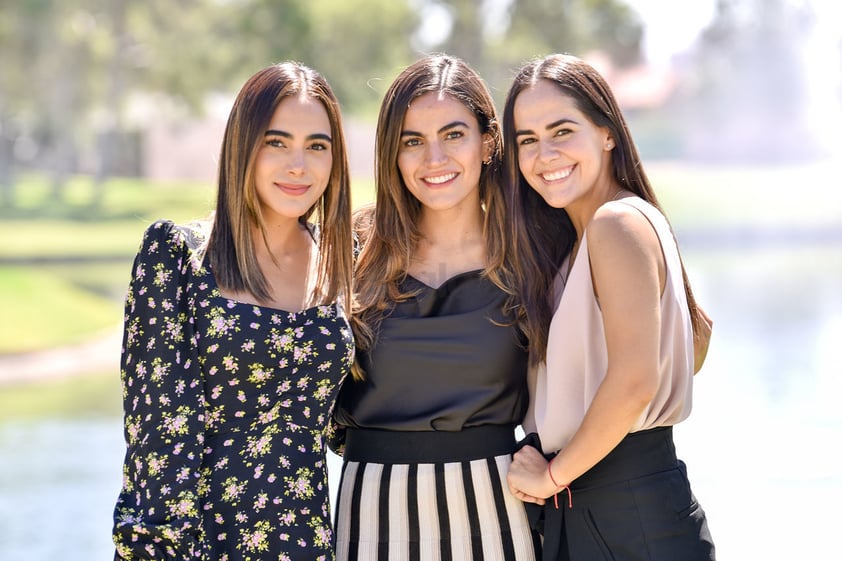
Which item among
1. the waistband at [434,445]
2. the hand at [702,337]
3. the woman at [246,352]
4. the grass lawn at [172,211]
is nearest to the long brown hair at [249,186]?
the woman at [246,352]

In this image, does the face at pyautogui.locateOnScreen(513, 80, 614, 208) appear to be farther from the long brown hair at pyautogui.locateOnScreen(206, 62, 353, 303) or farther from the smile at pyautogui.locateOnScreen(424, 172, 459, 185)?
the long brown hair at pyautogui.locateOnScreen(206, 62, 353, 303)

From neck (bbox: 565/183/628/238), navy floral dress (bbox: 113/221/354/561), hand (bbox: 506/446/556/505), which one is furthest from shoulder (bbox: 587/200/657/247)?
navy floral dress (bbox: 113/221/354/561)

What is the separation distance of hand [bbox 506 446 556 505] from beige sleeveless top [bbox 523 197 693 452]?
5 centimetres

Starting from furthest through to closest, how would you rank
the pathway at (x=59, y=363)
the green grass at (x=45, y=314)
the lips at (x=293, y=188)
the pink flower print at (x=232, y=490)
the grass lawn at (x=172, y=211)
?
the grass lawn at (x=172, y=211), the green grass at (x=45, y=314), the pathway at (x=59, y=363), the lips at (x=293, y=188), the pink flower print at (x=232, y=490)

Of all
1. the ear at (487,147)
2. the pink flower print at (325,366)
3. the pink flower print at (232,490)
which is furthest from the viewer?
the ear at (487,147)

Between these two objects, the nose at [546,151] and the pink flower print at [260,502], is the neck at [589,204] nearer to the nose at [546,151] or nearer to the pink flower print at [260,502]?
the nose at [546,151]

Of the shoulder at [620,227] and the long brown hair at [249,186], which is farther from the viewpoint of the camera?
the long brown hair at [249,186]

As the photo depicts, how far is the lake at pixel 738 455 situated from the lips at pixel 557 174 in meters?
4.19

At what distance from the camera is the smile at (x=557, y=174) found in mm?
2568

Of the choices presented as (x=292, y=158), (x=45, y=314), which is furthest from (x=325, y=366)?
(x=45, y=314)

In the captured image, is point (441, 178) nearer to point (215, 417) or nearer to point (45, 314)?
point (215, 417)

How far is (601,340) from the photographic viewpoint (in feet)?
8.05

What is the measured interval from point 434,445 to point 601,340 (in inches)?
20.2

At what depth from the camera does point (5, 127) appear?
29.3 metres
